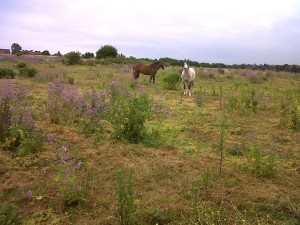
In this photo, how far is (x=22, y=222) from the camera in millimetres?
3252

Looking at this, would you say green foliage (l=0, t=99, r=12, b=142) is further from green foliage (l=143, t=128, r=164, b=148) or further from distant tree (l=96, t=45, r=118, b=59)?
distant tree (l=96, t=45, r=118, b=59)

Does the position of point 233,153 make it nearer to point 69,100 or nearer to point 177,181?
point 177,181

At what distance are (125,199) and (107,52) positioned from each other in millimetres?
40268

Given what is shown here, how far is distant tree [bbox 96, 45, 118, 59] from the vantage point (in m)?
41.8

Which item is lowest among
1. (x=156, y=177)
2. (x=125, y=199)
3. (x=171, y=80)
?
(x=156, y=177)

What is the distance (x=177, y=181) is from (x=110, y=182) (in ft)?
3.26

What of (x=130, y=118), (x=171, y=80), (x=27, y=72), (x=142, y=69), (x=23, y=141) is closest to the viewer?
(x=23, y=141)

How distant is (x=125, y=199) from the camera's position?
126 inches

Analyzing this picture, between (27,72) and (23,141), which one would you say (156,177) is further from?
(27,72)

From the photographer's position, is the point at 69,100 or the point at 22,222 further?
the point at 69,100

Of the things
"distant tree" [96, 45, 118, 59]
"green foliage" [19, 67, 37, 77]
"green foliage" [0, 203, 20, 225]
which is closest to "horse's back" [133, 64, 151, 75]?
"green foliage" [19, 67, 37, 77]

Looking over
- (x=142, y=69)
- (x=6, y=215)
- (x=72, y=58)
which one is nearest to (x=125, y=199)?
(x=6, y=215)

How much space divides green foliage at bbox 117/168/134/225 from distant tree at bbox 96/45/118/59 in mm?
39817

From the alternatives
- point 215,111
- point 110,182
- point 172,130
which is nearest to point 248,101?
point 215,111
